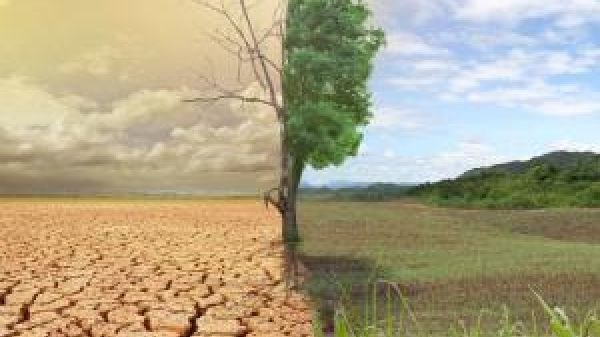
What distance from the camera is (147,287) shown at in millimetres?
12023

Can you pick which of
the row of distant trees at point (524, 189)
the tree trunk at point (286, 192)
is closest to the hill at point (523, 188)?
the row of distant trees at point (524, 189)

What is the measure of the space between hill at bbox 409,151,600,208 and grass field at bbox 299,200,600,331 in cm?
852

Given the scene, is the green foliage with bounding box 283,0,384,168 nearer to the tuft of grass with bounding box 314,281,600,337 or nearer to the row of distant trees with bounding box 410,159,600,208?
the tuft of grass with bounding box 314,281,600,337

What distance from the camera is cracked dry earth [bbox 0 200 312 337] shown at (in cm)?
920

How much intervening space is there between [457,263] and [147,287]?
420cm

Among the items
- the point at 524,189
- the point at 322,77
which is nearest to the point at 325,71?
the point at 322,77

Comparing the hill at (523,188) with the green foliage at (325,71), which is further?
the hill at (523,188)

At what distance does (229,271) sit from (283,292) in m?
2.60

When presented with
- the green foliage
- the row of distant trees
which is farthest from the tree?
the row of distant trees

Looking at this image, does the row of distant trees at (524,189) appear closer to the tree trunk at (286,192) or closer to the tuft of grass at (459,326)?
the tree trunk at (286,192)

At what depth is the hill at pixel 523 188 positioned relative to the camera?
1265 inches

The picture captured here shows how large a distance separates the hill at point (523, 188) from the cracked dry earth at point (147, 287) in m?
14.2

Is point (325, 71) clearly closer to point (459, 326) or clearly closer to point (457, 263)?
point (457, 263)

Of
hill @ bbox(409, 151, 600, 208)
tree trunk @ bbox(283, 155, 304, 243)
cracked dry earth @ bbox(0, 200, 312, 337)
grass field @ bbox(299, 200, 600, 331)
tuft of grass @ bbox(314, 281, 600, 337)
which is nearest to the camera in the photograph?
tuft of grass @ bbox(314, 281, 600, 337)
